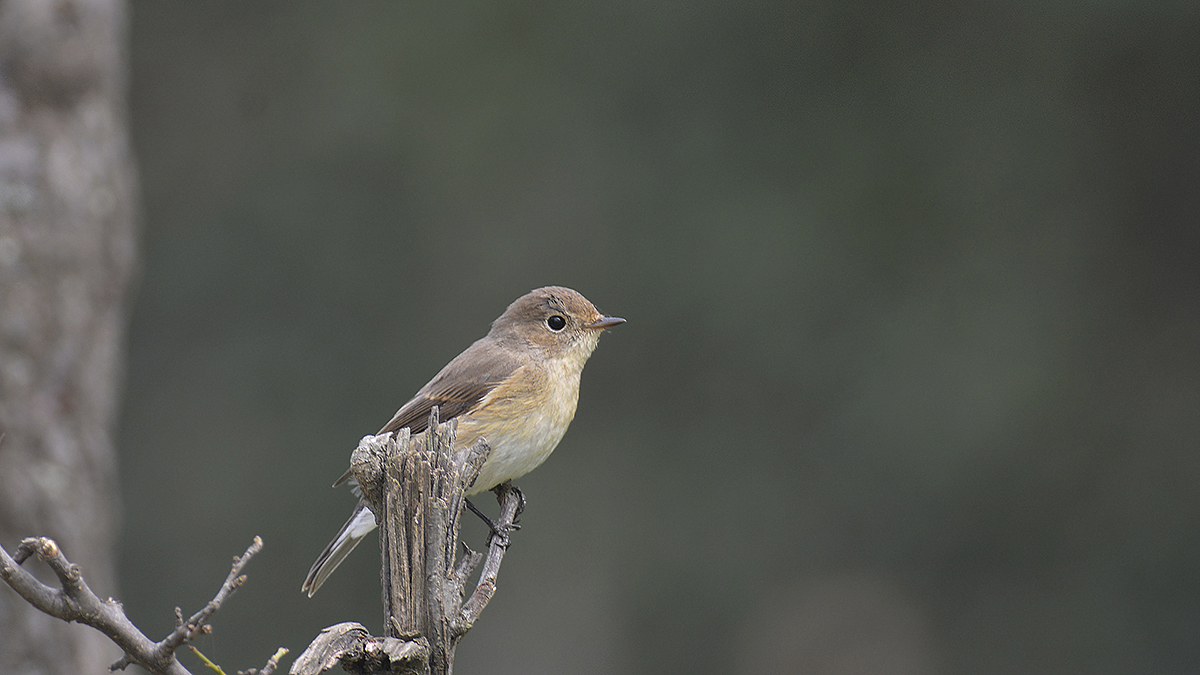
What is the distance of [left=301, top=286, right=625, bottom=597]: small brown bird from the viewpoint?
363 cm

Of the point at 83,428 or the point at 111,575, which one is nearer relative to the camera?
the point at 83,428

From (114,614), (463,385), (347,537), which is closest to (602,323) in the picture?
(463,385)

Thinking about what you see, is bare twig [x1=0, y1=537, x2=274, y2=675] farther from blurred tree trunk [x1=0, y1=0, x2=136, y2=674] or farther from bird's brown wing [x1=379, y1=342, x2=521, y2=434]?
blurred tree trunk [x1=0, y1=0, x2=136, y2=674]

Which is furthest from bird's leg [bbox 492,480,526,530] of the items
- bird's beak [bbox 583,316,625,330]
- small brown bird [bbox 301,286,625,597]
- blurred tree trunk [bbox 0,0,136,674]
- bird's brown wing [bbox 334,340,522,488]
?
blurred tree trunk [bbox 0,0,136,674]

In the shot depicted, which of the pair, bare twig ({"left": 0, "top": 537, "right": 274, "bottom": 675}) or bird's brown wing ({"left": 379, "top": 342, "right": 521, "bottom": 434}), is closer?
bare twig ({"left": 0, "top": 537, "right": 274, "bottom": 675})

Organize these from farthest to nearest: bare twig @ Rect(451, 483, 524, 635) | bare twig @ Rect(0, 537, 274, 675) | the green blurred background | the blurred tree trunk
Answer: the green blurred background, the blurred tree trunk, bare twig @ Rect(451, 483, 524, 635), bare twig @ Rect(0, 537, 274, 675)

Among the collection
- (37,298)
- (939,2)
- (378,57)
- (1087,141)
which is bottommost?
(1087,141)

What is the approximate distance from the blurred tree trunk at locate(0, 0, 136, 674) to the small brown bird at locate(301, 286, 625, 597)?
921 mm

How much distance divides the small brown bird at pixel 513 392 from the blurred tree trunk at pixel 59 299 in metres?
0.92

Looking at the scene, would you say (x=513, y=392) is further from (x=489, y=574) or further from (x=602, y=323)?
(x=489, y=574)

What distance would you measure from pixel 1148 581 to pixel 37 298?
730 centimetres

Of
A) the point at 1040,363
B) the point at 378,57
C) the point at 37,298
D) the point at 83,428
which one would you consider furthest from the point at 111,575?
the point at 1040,363

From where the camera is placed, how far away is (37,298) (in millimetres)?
3963

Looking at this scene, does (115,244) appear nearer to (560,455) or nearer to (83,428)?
(83,428)
